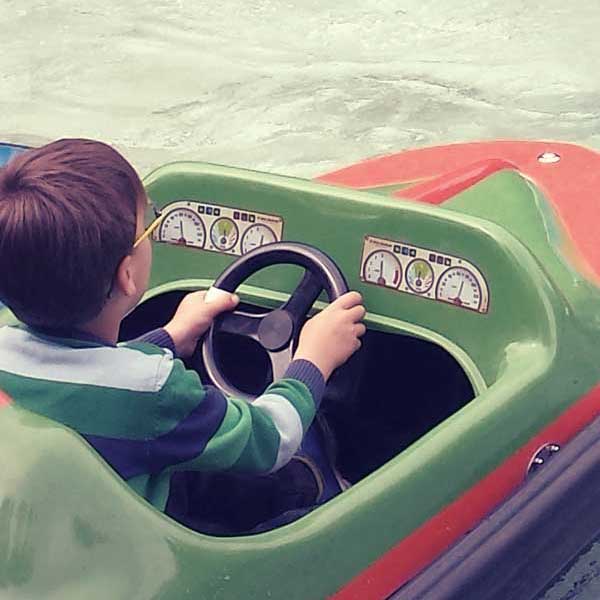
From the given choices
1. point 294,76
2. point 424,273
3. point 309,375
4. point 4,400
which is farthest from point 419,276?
point 294,76

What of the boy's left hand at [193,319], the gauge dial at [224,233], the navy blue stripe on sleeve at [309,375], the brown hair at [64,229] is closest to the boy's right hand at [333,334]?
the navy blue stripe on sleeve at [309,375]

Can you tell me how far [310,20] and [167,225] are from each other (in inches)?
88.4

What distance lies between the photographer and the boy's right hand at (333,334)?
160cm

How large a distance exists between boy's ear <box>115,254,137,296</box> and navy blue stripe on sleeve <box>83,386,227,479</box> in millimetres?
127

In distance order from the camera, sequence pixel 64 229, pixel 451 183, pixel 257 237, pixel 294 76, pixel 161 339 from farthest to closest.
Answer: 1. pixel 294 76
2. pixel 451 183
3. pixel 257 237
4. pixel 161 339
5. pixel 64 229

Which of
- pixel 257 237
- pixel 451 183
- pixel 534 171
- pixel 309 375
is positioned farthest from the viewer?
pixel 534 171

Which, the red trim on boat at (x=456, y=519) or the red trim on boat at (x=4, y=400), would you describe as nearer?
the red trim on boat at (x=4, y=400)

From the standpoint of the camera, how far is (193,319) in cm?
174

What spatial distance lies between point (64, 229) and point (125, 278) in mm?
100

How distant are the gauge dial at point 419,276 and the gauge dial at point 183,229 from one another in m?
0.31

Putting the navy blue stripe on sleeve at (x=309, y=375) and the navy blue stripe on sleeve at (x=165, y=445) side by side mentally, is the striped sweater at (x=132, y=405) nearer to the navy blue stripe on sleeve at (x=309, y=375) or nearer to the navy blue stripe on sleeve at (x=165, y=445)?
the navy blue stripe on sleeve at (x=165, y=445)

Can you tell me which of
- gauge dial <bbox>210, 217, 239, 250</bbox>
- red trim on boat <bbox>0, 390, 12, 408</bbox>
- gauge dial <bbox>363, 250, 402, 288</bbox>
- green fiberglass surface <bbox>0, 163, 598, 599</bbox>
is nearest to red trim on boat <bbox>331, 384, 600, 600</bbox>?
green fiberglass surface <bbox>0, 163, 598, 599</bbox>

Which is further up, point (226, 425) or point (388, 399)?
point (226, 425)

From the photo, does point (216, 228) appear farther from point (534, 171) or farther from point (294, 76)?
point (294, 76)
